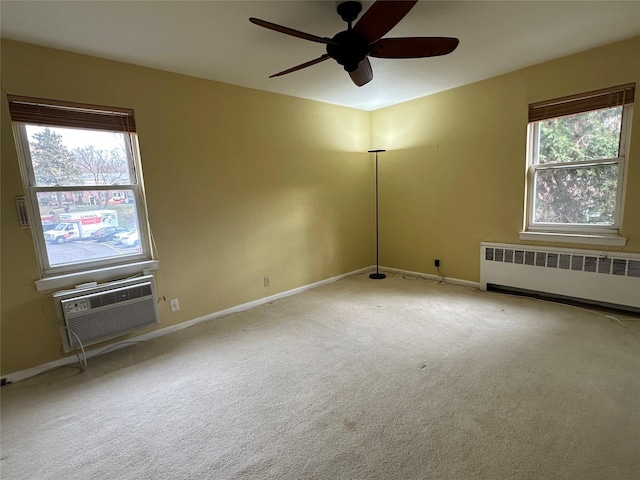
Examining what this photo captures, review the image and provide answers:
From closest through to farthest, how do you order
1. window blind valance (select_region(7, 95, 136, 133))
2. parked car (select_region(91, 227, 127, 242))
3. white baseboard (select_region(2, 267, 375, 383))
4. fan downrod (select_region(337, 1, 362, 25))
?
1. fan downrod (select_region(337, 1, 362, 25))
2. window blind valance (select_region(7, 95, 136, 133))
3. white baseboard (select_region(2, 267, 375, 383))
4. parked car (select_region(91, 227, 127, 242))

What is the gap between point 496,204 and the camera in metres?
3.61

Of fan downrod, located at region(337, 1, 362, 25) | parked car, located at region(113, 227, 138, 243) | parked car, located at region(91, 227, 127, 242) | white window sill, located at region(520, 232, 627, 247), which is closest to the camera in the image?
fan downrod, located at region(337, 1, 362, 25)

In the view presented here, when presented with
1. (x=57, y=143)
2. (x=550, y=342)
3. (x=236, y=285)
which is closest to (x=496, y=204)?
(x=550, y=342)

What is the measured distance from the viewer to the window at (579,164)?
2.85 meters

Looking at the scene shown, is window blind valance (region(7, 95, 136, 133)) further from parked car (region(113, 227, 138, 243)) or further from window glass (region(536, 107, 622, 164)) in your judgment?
window glass (region(536, 107, 622, 164))

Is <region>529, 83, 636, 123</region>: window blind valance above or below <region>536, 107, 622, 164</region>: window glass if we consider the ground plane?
above

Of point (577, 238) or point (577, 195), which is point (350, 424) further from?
point (577, 195)

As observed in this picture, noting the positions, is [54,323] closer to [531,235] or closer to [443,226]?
[443,226]

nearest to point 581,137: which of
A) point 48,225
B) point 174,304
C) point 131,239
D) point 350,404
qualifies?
point 350,404

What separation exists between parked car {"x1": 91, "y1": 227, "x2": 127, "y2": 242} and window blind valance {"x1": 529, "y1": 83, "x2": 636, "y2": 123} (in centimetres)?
412

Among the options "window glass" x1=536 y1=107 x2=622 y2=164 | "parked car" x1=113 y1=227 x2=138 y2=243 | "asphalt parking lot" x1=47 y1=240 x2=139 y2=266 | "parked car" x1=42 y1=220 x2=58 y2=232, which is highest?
"window glass" x1=536 y1=107 x2=622 y2=164

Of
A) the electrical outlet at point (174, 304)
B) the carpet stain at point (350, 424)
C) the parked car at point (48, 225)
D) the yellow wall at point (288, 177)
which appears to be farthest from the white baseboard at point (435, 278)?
the parked car at point (48, 225)

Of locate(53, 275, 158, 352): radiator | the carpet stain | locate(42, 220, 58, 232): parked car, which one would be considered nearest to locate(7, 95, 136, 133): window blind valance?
locate(42, 220, 58, 232): parked car

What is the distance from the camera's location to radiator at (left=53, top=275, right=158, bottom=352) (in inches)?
94.8
